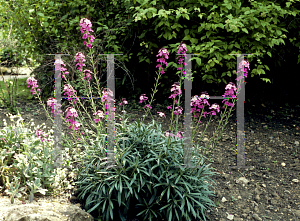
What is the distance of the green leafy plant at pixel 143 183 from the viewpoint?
2.38 metres

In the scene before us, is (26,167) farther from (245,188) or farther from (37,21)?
(37,21)

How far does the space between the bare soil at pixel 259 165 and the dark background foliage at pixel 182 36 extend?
0.65m

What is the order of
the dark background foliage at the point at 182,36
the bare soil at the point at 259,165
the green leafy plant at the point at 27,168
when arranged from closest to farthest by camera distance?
the green leafy plant at the point at 27,168, the bare soil at the point at 259,165, the dark background foliage at the point at 182,36

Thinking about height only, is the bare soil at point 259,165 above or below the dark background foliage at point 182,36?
below

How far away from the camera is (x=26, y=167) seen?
8.13ft

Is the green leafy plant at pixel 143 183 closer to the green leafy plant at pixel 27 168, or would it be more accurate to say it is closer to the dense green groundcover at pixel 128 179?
the dense green groundcover at pixel 128 179

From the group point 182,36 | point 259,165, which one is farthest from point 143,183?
point 182,36

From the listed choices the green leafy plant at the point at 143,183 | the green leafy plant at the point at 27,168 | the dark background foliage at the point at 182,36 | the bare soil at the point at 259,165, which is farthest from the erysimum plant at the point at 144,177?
the dark background foliage at the point at 182,36

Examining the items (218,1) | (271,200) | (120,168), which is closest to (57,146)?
(120,168)

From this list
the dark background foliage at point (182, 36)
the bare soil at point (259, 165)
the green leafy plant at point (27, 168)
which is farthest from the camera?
the dark background foliage at point (182, 36)

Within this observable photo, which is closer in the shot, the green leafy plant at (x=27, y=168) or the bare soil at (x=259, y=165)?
the green leafy plant at (x=27, y=168)

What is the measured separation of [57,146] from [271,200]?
2.31 meters

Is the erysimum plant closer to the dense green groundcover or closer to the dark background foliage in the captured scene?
the dense green groundcover

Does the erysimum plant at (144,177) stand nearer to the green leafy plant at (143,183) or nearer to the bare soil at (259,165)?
the green leafy plant at (143,183)
